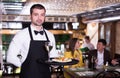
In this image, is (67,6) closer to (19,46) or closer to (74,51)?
(74,51)

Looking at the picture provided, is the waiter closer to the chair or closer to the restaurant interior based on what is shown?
the chair

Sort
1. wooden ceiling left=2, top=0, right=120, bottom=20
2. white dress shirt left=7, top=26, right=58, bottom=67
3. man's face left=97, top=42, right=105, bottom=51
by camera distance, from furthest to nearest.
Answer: wooden ceiling left=2, top=0, right=120, bottom=20 < man's face left=97, top=42, right=105, bottom=51 < white dress shirt left=7, top=26, right=58, bottom=67

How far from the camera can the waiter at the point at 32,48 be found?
261cm

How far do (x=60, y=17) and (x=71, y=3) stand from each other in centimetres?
65

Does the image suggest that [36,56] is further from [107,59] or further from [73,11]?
[73,11]

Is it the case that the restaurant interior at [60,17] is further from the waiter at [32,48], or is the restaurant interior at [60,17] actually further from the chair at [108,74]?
the waiter at [32,48]

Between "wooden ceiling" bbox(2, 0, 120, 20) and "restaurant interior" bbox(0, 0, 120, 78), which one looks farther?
"restaurant interior" bbox(0, 0, 120, 78)

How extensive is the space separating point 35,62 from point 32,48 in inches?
6.8

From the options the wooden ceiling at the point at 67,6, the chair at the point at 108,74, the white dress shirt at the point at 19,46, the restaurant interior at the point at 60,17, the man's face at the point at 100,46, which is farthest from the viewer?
the restaurant interior at the point at 60,17

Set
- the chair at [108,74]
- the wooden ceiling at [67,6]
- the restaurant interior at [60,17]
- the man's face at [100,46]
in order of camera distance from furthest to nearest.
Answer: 1. the restaurant interior at [60,17]
2. the wooden ceiling at [67,6]
3. the man's face at [100,46]
4. the chair at [108,74]

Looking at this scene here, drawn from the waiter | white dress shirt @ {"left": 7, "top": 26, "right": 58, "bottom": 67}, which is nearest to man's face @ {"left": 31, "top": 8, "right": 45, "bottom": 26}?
the waiter

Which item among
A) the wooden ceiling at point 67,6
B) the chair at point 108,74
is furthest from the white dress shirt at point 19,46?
the wooden ceiling at point 67,6

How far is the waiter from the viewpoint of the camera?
8.56 feet

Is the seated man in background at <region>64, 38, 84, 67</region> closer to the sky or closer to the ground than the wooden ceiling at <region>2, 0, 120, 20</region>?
closer to the ground
